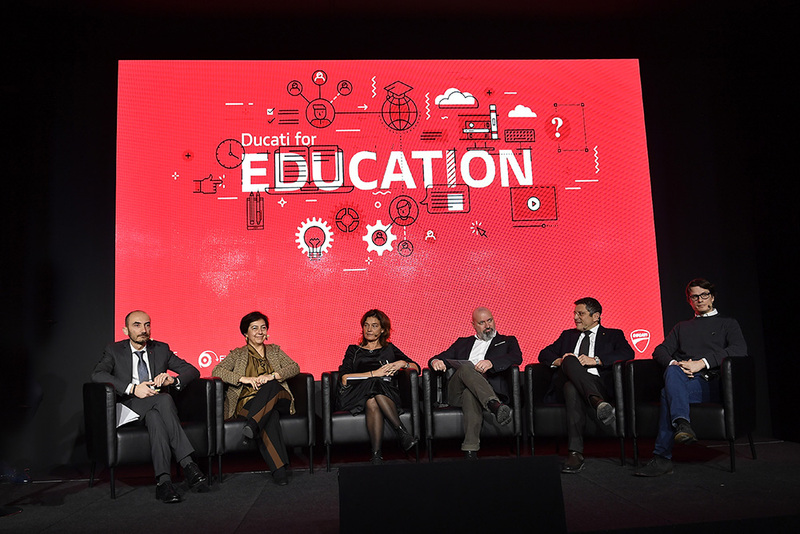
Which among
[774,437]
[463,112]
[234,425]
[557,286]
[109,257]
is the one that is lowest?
[774,437]

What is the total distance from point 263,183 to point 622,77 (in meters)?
2.98

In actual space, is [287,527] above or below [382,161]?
below

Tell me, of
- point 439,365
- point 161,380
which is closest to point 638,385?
point 439,365

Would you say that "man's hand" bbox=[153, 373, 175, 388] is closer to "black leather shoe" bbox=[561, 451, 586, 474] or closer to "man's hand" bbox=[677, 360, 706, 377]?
"black leather shoe" bbox=[561, 451, 586, 474]

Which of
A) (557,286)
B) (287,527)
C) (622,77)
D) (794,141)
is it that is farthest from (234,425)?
(794,141)

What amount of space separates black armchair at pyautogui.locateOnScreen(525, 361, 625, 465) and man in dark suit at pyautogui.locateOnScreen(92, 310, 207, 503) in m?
2.02

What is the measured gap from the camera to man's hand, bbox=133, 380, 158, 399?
156 inches

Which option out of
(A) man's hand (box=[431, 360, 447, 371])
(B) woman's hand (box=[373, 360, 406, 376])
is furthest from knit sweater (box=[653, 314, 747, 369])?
(B) woman's hand (box=[373, 360, 406, 376])

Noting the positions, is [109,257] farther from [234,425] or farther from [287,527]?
[287,527]

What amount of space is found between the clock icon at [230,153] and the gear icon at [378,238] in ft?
3.65

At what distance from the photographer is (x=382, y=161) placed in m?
5.11

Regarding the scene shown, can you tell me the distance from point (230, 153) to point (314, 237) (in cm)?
91

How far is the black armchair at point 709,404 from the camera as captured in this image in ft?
12.4

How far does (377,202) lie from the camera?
5062 millimetres
